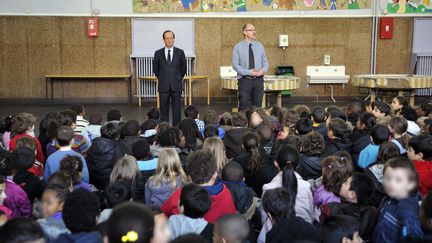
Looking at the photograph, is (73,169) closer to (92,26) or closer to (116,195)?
(116,195)

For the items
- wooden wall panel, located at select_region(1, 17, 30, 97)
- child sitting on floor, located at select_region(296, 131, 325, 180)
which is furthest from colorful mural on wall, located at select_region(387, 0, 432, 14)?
child sitting on floor, located at select_region(296, 131, 325, 180)

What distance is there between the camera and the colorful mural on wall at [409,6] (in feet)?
39.2

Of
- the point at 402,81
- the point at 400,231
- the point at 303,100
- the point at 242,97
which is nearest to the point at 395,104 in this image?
the point at 242,97

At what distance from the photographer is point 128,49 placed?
38.7ft

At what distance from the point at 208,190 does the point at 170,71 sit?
4419 millimetres

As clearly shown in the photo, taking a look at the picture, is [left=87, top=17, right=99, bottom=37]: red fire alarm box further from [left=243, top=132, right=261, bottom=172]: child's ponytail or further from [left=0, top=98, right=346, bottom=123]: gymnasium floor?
[left=243, top=132, right=261, bottom=172]: child's ponytail

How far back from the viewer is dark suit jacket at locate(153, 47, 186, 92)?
7172 millimetres

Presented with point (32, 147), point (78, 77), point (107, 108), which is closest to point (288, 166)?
point (32, 147)

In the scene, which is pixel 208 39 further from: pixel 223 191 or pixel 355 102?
pixel 223 191

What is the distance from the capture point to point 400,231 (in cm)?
236

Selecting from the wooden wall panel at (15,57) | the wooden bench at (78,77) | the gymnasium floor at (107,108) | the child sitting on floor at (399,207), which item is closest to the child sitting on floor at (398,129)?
the child sitting on floor at (399,207)

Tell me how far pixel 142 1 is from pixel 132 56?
1270 mm

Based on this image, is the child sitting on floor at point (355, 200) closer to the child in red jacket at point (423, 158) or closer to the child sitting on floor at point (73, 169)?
the child in red jacket at point (423, 158)

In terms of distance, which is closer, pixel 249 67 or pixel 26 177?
pixel 26 177
